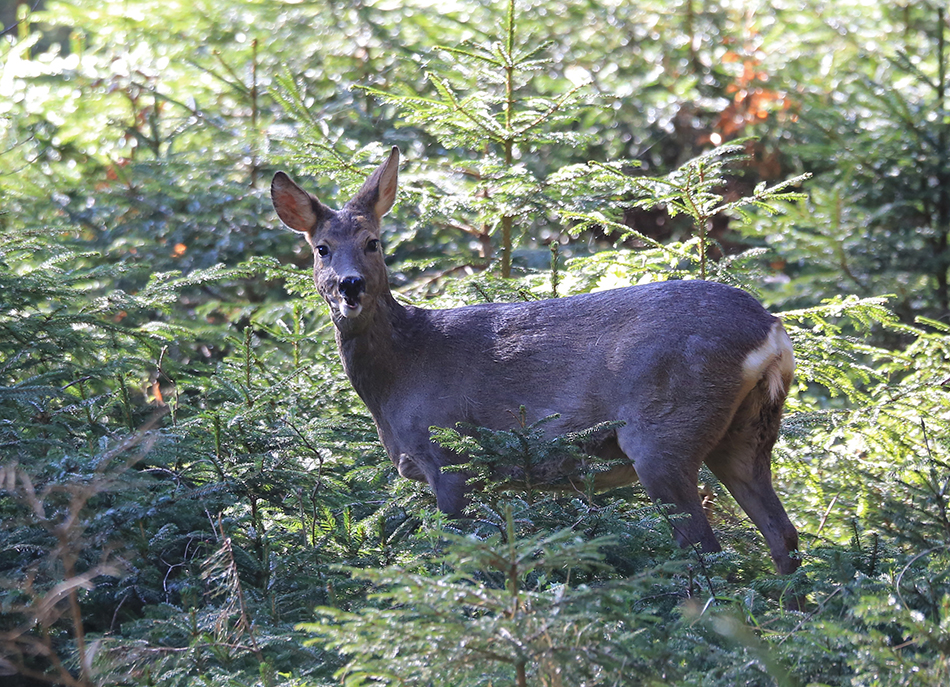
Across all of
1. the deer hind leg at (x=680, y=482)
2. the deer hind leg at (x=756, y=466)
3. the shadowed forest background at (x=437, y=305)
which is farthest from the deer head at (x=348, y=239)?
the deer hind leg at (x=756, y=466)

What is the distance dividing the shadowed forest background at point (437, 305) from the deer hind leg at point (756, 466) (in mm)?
268

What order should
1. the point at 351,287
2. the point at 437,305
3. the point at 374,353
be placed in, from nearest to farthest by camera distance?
the point at 351,287 < the point at 374,353 < the point at 437,305

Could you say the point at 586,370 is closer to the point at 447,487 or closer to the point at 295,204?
the point at 447,487

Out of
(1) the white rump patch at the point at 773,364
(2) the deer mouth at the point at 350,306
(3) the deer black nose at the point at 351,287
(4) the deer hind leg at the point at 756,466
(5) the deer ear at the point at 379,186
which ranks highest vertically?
(5) the deer ear at the point at 379,186

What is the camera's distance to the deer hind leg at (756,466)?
561cm

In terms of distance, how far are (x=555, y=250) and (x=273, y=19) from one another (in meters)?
6.42

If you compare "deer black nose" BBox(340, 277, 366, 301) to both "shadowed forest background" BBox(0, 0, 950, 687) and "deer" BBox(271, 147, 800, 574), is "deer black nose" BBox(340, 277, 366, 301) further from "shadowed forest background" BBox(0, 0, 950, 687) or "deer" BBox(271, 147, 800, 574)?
"shadowed forest background" BBox(0, 0, 950, 687)

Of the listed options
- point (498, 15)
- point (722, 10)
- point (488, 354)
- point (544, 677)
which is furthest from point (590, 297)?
point (722, 10)

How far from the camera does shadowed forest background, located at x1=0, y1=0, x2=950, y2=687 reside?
11.5 ft

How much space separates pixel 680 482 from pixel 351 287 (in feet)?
7.48

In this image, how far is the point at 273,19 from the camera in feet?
38.6

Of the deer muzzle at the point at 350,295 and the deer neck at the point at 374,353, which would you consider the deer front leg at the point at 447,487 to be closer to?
the deer neck at the point at 374,353

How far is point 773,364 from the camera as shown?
18.1ft

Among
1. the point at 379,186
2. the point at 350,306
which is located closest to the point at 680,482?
the point at 350,306
